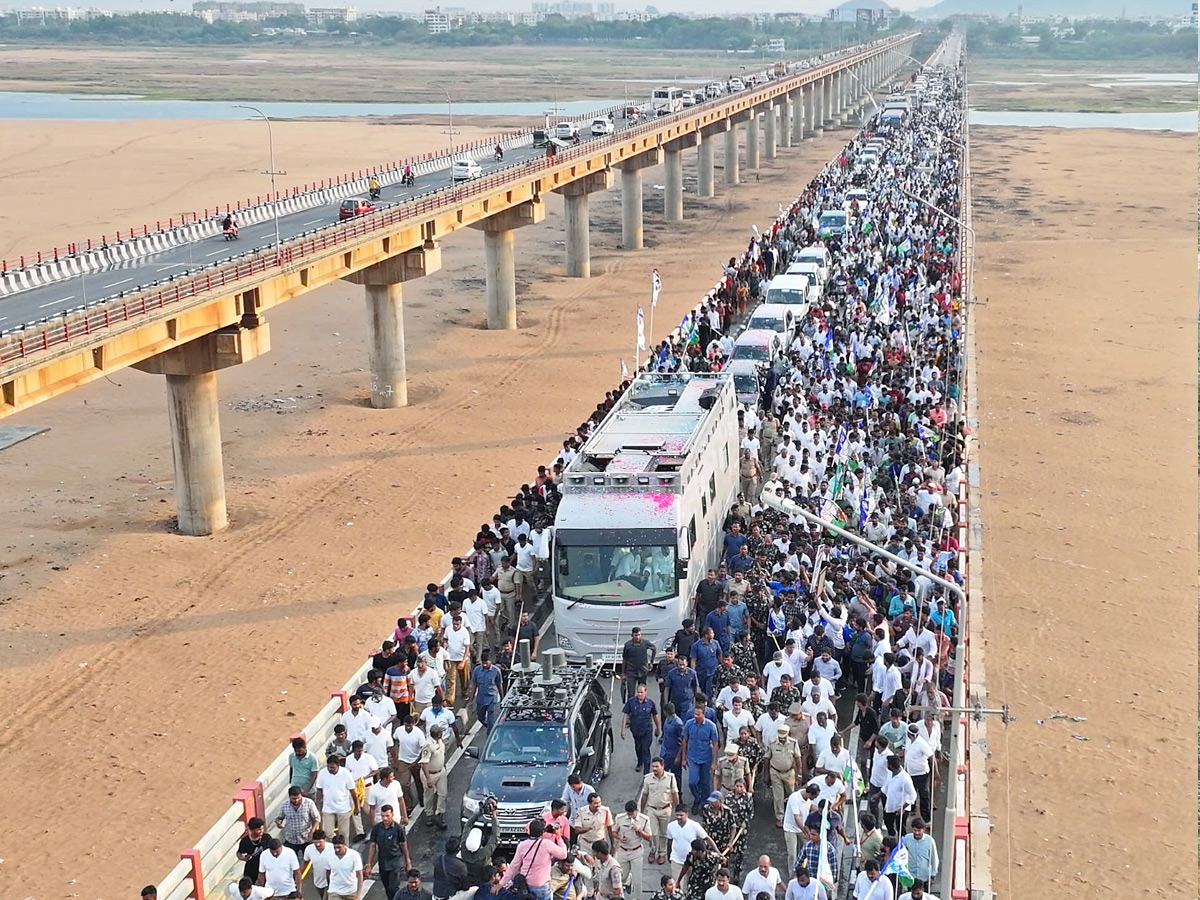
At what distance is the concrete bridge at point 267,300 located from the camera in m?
24.9

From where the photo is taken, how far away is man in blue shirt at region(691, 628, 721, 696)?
682 inches

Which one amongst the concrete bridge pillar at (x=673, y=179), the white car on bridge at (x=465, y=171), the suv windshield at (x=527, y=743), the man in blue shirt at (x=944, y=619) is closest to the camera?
the suv windshield at (x=527, y=743)

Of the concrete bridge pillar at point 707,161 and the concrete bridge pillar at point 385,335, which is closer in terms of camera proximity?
the concrete bridge pillar at point 385,335

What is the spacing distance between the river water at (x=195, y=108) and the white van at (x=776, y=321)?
351 feet

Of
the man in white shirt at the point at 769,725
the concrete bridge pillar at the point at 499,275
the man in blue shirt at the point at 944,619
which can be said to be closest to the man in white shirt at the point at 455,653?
the man in white shirt at the point at 769,725

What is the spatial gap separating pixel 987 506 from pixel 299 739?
17313 millimetres

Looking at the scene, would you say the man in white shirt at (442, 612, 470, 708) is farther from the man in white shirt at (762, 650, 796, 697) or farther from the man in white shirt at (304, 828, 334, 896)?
the man in white shirt at (304, 828, 334, 896)

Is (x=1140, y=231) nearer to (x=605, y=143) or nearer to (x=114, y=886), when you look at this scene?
(x=605, y=143)

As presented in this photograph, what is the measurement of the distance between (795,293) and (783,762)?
27378 millimetres

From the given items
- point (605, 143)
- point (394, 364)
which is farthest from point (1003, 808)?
point (605, 143)

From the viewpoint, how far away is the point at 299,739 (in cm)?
1485

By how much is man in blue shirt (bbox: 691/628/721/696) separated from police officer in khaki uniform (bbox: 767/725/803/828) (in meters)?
1.83

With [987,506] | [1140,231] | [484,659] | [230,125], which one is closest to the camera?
[484,659]

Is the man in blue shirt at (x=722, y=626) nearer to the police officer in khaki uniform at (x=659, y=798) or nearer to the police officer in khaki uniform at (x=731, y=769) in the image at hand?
the police officer in khaki uniform at (x=731, y=769)
